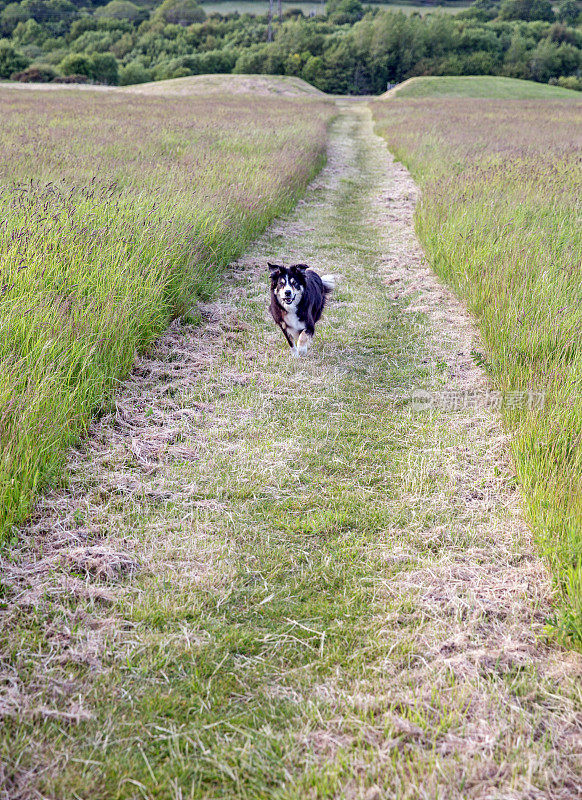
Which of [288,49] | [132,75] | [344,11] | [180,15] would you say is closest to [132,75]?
[132,75]

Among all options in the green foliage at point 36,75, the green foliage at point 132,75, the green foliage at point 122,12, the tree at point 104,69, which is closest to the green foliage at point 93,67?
the tree at point 104,69

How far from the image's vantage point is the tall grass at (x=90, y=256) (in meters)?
3.48

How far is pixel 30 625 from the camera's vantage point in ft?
8.07

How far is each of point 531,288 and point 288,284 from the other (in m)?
2.44

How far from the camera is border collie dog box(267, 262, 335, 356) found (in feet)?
16.7

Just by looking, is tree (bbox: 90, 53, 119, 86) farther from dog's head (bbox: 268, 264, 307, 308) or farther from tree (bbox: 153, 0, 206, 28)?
dog's head (bbox: 268, 264, 307, 308)

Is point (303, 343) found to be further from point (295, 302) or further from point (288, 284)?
point (288, 284)

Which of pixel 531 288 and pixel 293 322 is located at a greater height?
pixel 531 288

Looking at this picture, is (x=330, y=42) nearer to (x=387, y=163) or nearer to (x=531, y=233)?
(x=387, y=163)

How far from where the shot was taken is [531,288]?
5492mm

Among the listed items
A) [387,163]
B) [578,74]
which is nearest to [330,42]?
[578,74]

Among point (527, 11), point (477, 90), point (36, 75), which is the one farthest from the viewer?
point (527, 11)

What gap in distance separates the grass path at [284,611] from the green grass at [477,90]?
5192 cm

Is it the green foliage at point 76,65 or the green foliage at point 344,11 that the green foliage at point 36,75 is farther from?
the green foliage at point 344,11
